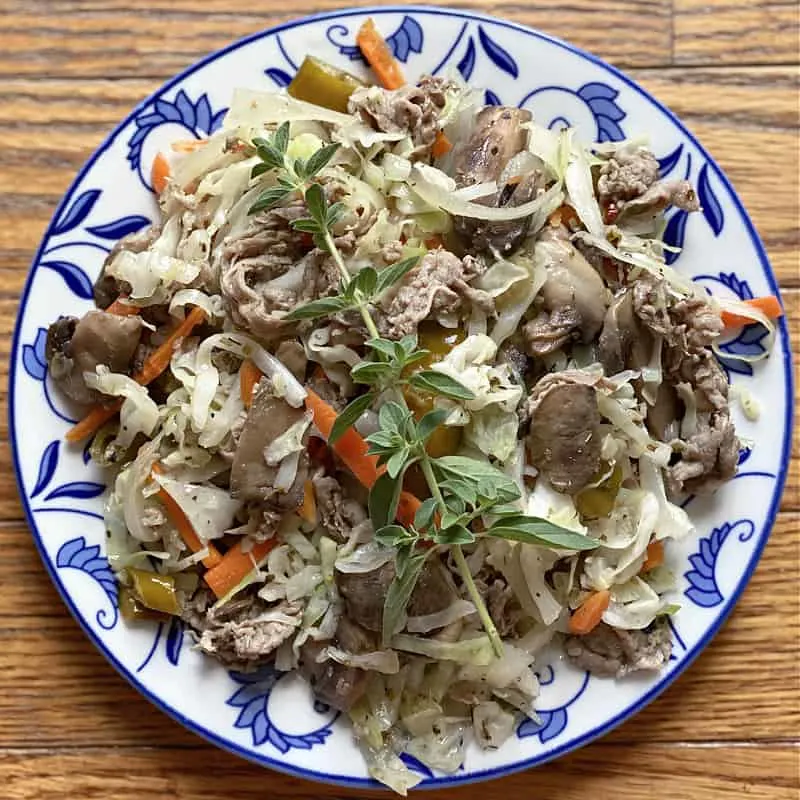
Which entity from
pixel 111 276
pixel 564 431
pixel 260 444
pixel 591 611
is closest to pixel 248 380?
pixel 260 444

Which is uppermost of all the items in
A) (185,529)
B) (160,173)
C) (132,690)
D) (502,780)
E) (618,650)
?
(160,173)

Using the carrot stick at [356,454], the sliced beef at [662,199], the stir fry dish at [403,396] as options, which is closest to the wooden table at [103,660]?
the stir fry dish at [403,396]

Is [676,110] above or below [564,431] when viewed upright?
above

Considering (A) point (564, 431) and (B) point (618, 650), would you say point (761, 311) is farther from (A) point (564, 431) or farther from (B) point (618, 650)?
(B) point (618, 650)

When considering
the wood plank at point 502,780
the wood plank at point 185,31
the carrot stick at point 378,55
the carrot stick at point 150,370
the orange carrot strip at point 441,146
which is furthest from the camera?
the wood plank at point 185,31

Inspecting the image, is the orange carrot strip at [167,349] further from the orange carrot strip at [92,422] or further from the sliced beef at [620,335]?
the sliced beef at [620,335]

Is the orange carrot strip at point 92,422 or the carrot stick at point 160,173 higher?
the carrot stick at point 160,173

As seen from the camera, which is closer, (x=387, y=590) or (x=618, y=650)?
(x=387, y=590)

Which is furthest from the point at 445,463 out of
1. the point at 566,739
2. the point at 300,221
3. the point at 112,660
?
the point at 112,660
